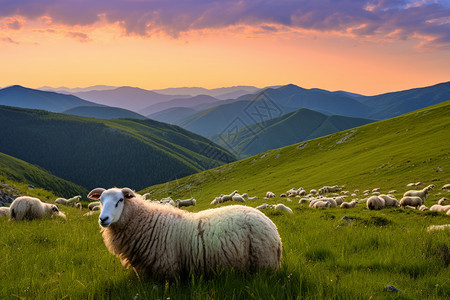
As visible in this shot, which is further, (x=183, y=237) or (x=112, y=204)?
(x=183, y=237)

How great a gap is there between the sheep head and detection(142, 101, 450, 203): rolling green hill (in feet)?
104

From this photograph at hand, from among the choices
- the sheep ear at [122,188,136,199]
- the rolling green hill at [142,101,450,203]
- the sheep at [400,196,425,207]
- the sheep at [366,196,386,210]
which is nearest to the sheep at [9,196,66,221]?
the sheep ear at [122,188,136,199]

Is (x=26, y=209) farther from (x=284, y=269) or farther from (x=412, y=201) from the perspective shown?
(x=412, y=201)

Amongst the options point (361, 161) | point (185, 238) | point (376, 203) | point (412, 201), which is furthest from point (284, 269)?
point (361, 161)

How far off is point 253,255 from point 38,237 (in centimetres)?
648

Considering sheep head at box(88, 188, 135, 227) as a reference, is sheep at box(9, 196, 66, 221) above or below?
below

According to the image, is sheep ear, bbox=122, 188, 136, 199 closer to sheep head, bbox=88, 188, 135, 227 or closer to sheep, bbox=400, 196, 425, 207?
sheep head, bbox=88, 188, 135, 227

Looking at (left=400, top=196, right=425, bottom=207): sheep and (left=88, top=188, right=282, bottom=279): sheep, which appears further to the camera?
(left=400, top=196, right=425, bottom=207): sheep

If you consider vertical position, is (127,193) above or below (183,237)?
above

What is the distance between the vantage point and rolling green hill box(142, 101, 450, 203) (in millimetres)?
36000

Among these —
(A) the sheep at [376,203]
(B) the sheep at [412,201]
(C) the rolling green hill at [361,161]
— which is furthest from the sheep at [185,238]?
(C) the rolling green hill at [361,161]

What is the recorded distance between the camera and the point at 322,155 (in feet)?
238

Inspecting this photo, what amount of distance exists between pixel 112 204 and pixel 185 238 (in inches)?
67.6

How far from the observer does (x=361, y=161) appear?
50812 millimetres
